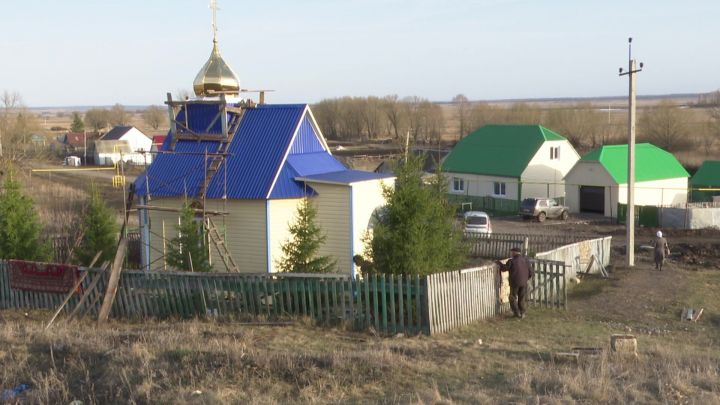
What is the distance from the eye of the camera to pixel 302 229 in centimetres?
1758

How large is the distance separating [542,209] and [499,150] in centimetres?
691

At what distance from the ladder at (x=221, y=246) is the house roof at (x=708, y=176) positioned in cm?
3219

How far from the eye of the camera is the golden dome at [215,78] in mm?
22406

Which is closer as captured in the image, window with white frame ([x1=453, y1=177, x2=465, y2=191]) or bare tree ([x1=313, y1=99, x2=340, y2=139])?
window with white frame ([x1=453, y1=177, x2=465, y2=191])

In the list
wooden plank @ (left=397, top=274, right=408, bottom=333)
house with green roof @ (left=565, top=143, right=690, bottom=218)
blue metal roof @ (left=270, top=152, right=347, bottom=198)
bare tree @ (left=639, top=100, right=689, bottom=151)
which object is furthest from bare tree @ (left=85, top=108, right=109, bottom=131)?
wooden plank @ (left=397, top=274, right=408, bottom=333)

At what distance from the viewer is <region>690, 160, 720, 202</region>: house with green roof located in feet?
137

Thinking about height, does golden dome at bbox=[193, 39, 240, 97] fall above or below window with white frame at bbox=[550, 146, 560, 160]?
above

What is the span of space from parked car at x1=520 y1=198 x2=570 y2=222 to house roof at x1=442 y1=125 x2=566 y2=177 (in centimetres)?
320

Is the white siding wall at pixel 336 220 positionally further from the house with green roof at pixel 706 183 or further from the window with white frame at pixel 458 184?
the house with green roof at pixel 706 183

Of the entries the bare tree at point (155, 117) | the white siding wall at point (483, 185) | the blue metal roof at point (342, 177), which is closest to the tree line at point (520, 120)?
the white siding wall at point (483, 185)

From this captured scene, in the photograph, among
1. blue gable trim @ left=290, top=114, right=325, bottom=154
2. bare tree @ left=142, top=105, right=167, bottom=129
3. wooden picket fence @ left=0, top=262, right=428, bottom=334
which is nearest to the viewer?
wooden picket fence @ left=0, top=262, right=428, bottom=334

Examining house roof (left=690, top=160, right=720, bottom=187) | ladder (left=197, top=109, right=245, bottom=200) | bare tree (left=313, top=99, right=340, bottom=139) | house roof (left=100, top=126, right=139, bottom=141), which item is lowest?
house roof (left=690, top=160, right=720, bottom=187)

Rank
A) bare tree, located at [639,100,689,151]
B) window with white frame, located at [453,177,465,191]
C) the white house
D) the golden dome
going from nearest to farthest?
the golden dome < window with white frame, located at [453,177,465,191] < bare tree, located at [639,100,689,151] < the white house

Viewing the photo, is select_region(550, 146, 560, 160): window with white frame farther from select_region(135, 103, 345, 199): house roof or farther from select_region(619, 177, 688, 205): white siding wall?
select_region(135, 103, 345, 199): house roof
